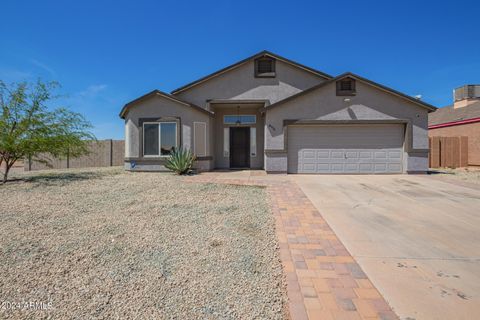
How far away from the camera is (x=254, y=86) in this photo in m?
13.0

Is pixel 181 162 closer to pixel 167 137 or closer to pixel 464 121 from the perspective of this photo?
pixel 167 137

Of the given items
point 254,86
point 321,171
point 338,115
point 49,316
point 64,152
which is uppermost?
point 254,86

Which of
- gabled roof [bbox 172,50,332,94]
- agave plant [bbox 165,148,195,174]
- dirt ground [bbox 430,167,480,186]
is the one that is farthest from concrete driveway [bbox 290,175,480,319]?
gabled roof [bbox 172,50,332,94]

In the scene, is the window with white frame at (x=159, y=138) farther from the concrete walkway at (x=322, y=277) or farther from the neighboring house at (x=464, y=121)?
the neighboring house at (x=464, y=121)

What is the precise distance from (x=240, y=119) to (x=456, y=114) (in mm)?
17420

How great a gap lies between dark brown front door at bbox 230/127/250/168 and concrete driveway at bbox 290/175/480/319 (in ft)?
22.3

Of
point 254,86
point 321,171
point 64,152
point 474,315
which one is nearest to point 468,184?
point 321,171

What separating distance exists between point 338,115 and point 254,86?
184 inches

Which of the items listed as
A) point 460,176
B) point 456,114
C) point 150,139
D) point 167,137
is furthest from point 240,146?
point 456,114

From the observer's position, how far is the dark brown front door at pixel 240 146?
1352 centimetres

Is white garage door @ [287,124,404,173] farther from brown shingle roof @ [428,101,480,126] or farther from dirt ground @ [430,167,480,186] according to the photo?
brown shingle roof @ [428,101,480,126]

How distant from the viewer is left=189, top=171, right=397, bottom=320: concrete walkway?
6.89ft

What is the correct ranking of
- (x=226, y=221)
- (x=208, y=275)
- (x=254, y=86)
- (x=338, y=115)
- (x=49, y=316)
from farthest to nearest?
(x=254, y=86)
(x=338, y=115)
(x=226, y=221)
(x=208, y=275)
(x=49, y=316)

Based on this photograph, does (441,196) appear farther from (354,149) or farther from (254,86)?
(254,86)
